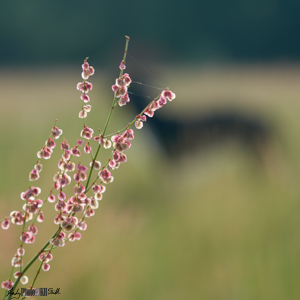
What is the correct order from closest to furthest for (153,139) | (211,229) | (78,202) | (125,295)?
(78,202), (125,295), (211,229), (153,139)

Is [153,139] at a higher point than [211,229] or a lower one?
higher

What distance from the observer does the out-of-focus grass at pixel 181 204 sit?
83 centimetres

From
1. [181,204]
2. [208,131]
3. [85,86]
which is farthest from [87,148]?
[208,131]

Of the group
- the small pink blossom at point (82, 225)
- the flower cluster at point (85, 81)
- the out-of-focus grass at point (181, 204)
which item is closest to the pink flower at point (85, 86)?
the flower cluster at point (85, 81)

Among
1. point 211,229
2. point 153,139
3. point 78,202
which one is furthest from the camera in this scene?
point 153,139

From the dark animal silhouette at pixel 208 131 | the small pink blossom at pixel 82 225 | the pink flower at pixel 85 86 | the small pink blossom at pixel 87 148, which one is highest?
A: the dark animal silhouette at pixel 208 131

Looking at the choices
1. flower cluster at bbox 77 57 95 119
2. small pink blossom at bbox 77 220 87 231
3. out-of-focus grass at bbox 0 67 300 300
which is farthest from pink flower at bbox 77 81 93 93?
out-of-focus grass at bbox 0 67 300 300

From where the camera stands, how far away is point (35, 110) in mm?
1143

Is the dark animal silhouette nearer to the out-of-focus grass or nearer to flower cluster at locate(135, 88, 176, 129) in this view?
the out-of-focus grass

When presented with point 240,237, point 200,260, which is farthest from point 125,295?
point 240,237

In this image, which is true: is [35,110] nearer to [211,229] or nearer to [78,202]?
[211,229]

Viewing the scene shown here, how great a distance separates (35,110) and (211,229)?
722 mm

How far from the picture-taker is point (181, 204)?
3.14 ft

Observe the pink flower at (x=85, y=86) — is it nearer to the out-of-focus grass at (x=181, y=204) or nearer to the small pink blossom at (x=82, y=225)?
the small pink blossom at (x=82, y=225)
